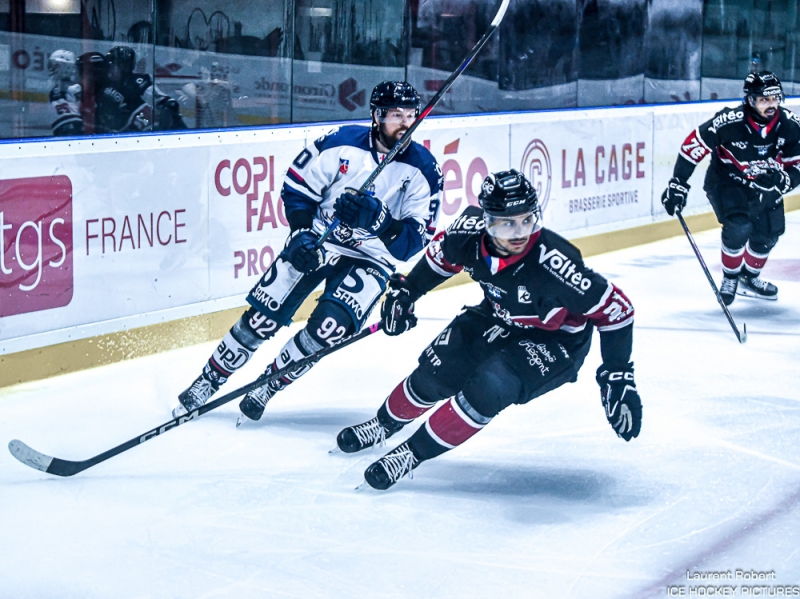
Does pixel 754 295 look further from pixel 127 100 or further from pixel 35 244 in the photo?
pixel 35 244

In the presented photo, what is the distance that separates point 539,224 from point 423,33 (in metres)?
3.61

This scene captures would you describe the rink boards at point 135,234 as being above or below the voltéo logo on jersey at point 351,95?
below

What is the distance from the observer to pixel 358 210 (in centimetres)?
338

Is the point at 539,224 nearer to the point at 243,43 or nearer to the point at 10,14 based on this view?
the point at 10,14

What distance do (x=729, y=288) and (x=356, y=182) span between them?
2663 millimetres

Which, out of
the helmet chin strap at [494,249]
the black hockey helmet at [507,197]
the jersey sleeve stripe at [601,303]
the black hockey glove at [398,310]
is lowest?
the black hockey glove at [398,310]

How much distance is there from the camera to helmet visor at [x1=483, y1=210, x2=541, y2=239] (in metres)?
2.88

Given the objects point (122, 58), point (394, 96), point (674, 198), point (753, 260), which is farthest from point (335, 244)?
point (753, 260)

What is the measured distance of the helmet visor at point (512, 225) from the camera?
2.88m

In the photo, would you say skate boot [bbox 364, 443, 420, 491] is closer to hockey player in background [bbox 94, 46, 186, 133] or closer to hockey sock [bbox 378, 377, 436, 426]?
hockey sock [bbox 378, 377, 436, 426]

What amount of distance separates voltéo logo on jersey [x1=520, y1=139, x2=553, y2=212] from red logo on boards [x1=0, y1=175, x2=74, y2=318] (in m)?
3.04

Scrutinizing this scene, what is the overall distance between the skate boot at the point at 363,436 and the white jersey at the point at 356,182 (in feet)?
1.97

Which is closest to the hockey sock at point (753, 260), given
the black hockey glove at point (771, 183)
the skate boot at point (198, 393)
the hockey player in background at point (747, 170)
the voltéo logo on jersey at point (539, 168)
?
the hockey player in background at point (747, 170)

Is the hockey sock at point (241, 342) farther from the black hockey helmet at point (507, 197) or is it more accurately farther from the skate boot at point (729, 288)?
the skate boot at point (729, 288)
